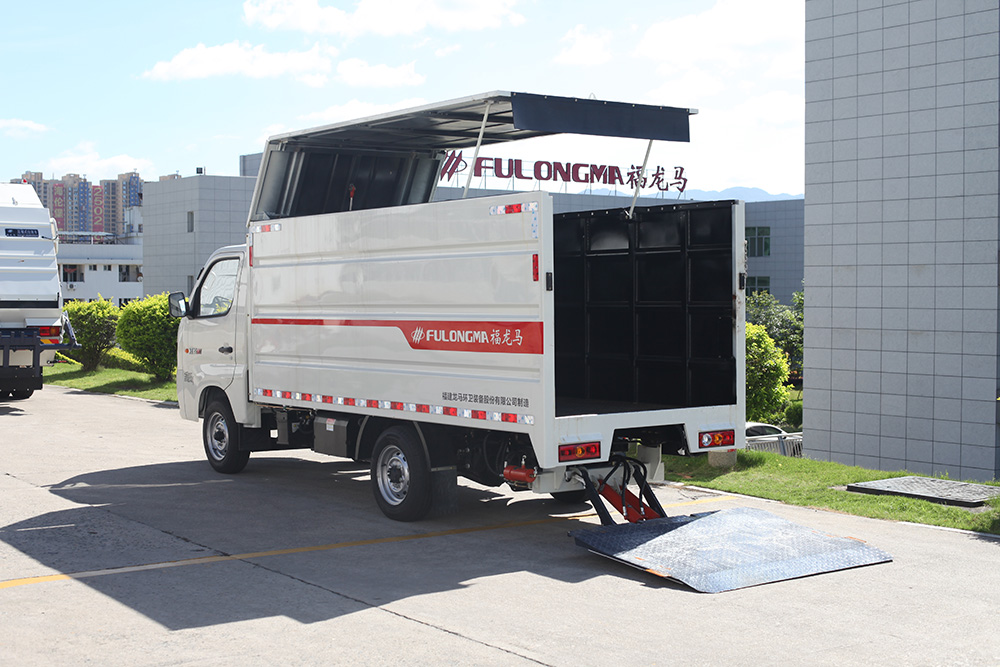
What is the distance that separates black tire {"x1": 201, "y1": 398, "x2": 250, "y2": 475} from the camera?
12422mm

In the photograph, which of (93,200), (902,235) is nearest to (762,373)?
(902,235)

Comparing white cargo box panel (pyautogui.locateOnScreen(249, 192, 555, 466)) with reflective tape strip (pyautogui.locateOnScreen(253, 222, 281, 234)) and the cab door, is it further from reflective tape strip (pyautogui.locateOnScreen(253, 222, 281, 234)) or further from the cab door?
the cab door

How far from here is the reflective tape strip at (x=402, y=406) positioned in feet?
27.9

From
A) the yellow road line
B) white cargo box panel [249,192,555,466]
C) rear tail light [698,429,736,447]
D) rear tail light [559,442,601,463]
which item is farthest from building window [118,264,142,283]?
rear tail light [559,442,601,463]

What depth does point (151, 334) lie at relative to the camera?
81.4ft

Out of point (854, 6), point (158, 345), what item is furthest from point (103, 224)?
point (854, 6)

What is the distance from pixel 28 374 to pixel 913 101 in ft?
54.1

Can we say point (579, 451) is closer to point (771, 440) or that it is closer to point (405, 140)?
point (405, 140)

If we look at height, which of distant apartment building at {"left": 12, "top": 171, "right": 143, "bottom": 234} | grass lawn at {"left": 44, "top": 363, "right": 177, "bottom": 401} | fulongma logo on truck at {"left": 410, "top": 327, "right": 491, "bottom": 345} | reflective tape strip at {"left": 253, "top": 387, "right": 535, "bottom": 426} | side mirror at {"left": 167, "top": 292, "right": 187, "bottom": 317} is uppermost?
distant apartment building at {"left": 12, "top": 171, "right": 143, "bottom": 234}

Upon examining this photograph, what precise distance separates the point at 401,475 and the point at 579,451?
2.18 meters

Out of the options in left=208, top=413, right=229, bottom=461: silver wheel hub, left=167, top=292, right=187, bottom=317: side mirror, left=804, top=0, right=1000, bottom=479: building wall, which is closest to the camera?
left=208, top=413, right=229, bottom=461: silver wheel hub

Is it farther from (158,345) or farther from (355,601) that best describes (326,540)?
(158,345)

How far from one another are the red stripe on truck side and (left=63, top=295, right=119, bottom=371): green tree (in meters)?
20.7

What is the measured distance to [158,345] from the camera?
25.0 m
